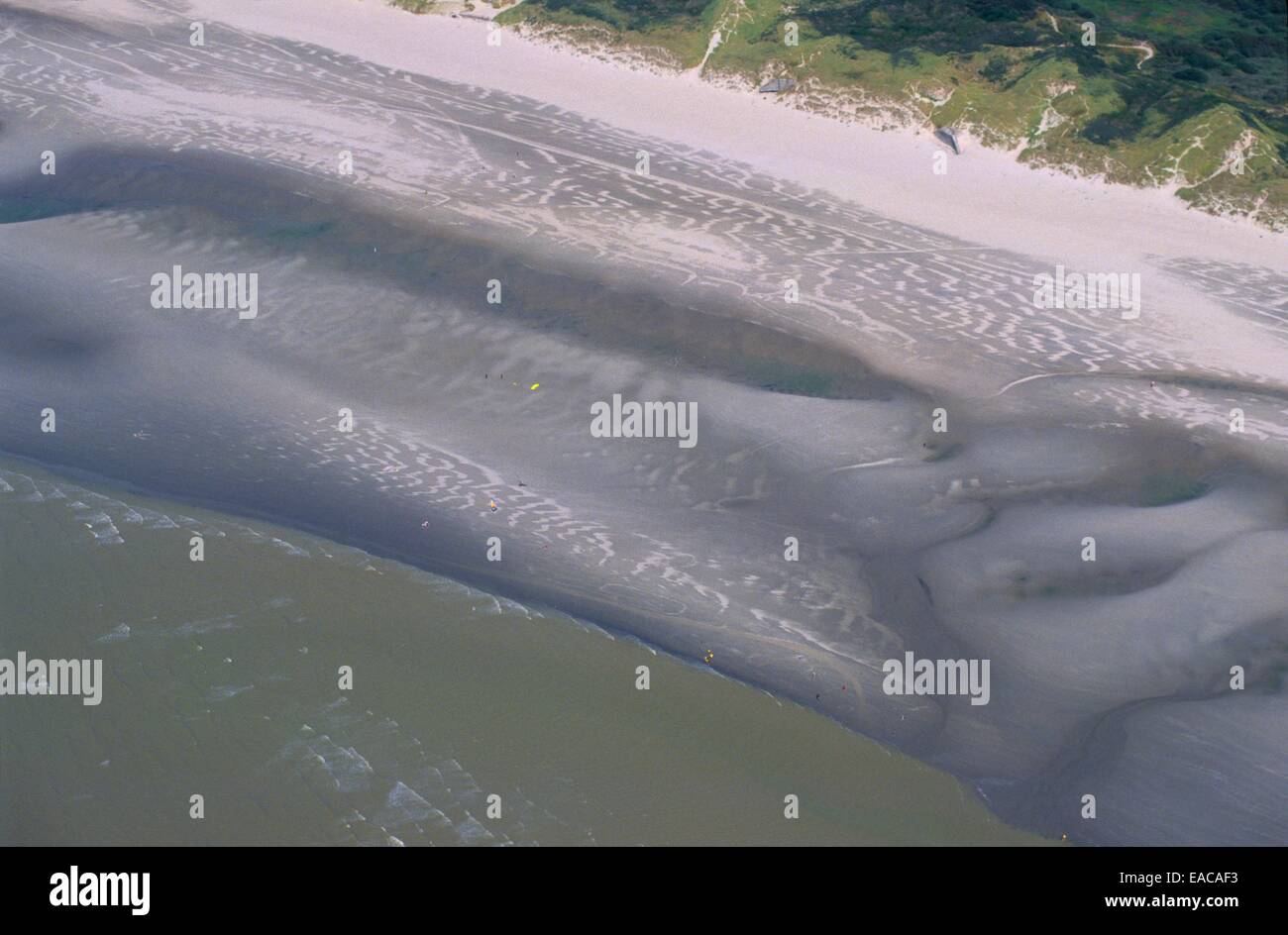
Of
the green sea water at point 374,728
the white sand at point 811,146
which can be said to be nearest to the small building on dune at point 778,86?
the white sand at point 811,146

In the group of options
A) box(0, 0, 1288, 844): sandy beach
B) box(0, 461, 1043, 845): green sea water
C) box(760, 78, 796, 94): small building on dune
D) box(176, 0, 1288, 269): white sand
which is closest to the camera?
box(0, 461, 1043, 845): green sea water

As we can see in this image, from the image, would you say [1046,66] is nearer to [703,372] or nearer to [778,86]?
[778,86]

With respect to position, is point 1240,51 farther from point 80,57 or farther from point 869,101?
point 80,57

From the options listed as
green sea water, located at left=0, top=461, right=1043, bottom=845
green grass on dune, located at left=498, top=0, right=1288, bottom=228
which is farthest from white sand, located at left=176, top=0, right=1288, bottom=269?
green sea water, located at left=0, top=461, right=1043, bottom=845

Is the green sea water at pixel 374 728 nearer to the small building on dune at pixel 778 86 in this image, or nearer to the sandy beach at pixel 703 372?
the sandy beach at pixel 703 372

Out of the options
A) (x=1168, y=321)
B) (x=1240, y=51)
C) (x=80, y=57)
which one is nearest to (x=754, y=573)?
(x=1168, y=321)

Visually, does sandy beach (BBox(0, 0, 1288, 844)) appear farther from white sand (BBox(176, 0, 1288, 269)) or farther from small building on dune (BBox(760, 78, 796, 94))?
small building on dune (BBox(760, 78, 796, 94))
